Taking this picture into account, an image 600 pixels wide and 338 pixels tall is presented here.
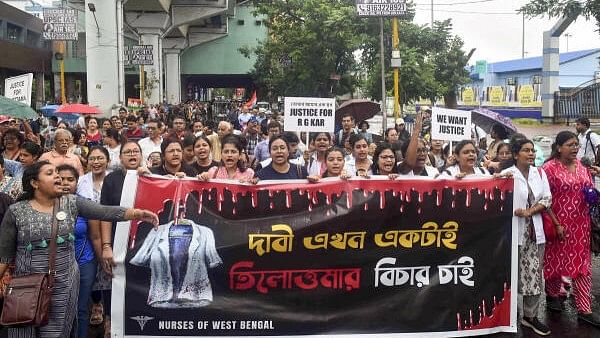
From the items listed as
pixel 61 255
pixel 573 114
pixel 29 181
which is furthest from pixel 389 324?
pixel 573 114

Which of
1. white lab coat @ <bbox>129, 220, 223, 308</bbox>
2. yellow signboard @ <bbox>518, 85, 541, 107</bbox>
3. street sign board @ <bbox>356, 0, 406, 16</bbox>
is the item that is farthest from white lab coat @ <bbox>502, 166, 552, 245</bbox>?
yellow signboard @ <bbox>518, 85, 541, 107</bbox>

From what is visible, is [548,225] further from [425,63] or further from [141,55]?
[141,55]

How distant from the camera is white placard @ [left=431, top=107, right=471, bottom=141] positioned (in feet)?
21.5

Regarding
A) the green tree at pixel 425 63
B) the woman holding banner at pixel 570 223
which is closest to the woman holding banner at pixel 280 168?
the woman holding banner at pixel 570 223

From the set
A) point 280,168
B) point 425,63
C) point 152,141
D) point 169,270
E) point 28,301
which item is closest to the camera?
point 28,301

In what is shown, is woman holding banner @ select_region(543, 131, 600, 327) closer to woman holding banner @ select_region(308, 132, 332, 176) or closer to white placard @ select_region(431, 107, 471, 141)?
white placard @ select_region(431, 107, 471, 141)

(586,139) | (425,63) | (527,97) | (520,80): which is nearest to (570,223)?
(586,139)

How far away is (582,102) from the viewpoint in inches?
1309

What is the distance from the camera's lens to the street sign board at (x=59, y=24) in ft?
62.5

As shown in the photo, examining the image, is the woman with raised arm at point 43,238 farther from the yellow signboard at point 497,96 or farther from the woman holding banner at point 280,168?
the yellow signboard at point 497,96

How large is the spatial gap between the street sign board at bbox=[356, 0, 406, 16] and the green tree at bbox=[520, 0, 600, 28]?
258cm

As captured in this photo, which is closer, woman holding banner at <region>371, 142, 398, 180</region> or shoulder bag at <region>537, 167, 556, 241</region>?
shoulder bag at <region>537, 167, 556, 241</region>

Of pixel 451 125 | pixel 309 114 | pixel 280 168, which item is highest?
pixel 309 114

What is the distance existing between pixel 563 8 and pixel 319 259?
10.5 metres
